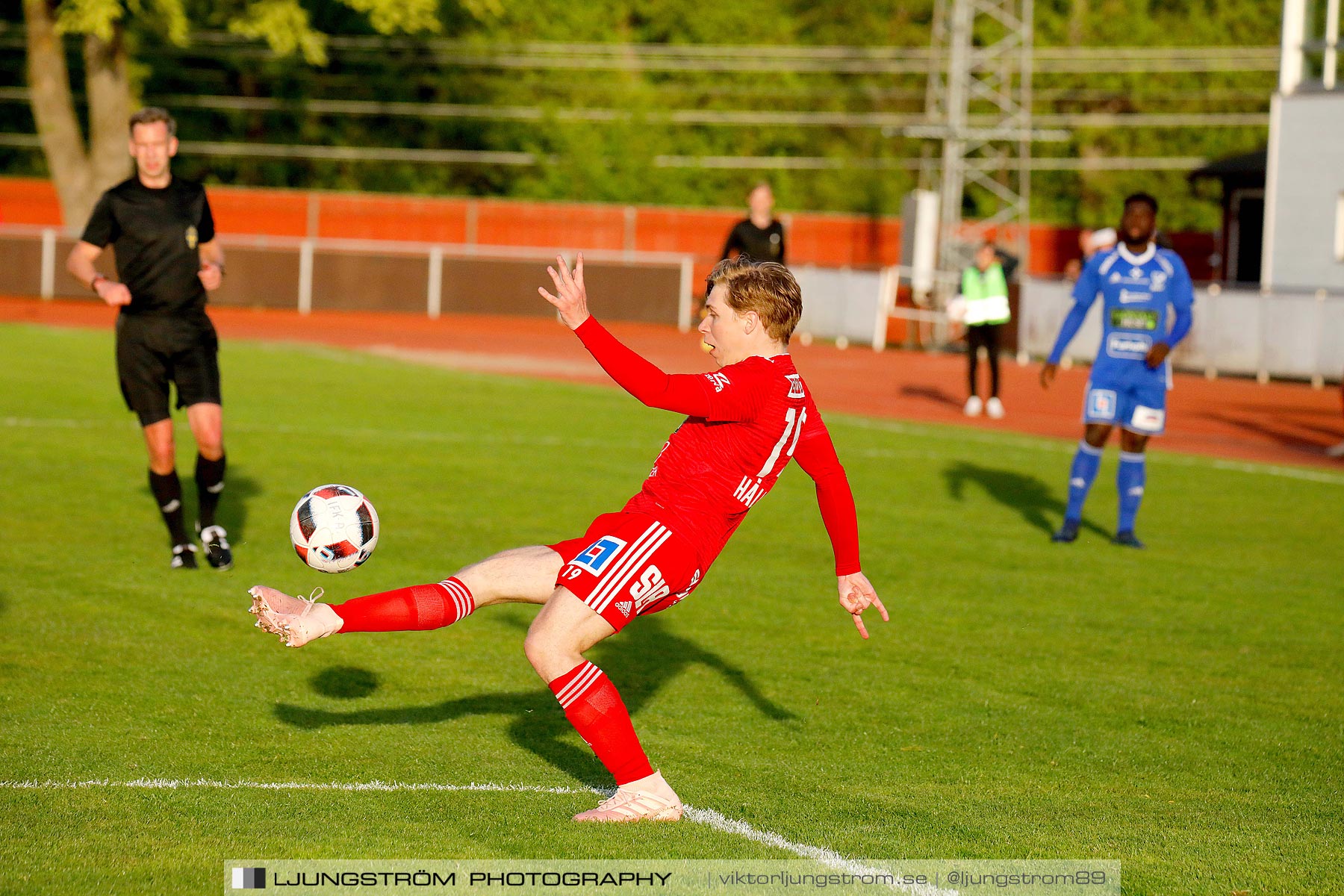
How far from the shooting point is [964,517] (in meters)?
12.2

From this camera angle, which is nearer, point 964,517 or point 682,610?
point 682,610

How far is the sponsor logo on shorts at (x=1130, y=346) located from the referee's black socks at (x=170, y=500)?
633 cm

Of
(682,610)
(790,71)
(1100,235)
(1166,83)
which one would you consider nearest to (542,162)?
(790,71)

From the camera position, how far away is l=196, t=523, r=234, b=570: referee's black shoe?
909 centimetres

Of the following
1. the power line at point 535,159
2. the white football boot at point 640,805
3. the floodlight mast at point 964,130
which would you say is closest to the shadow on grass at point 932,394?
the floodlight mast at point 964,130

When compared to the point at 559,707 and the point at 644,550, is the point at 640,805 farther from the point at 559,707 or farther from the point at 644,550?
the point at 559,707

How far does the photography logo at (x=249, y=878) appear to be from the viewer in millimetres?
4352

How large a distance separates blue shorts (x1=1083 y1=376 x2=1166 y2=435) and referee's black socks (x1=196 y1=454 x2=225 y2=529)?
5.89 m

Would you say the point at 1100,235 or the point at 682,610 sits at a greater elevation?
the point at 1100,235

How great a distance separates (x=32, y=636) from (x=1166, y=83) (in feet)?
161

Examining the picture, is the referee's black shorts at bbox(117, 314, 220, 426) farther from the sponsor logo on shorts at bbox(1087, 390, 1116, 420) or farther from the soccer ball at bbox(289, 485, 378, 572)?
the sponsor logo on shorts at bbox(1087, 390, 1116, 420)

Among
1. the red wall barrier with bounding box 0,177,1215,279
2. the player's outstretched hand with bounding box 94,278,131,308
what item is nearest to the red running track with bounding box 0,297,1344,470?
the player's outstretched hand with bounding box 94,278,131,308

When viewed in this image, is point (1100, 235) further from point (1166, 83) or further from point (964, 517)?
point (1166, 83)

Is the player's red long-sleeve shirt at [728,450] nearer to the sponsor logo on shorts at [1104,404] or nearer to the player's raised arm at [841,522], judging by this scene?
the player's raised arm at [841,522]
